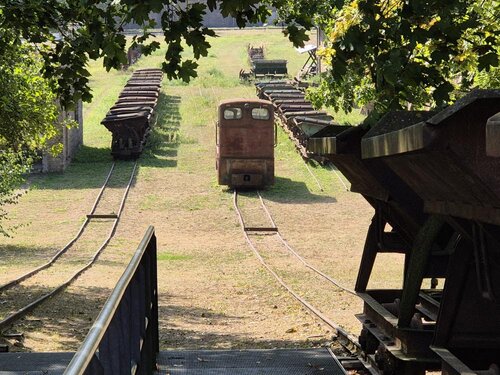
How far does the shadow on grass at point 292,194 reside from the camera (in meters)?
33.7

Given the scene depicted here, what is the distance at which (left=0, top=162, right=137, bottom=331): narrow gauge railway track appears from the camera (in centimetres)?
1598

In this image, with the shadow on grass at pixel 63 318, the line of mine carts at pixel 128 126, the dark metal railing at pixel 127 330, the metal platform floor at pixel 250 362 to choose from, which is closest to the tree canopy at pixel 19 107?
the shadow on grass at pixel 63 318

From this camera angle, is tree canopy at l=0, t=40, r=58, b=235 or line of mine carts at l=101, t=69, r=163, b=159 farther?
line of mine carts at l=101, t=69, r=163, b=159

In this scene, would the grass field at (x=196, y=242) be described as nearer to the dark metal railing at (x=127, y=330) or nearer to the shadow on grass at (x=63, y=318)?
the shadow on grass at (x=63, y=318)

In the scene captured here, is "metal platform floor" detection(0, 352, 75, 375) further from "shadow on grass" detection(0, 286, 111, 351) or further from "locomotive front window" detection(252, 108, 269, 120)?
"locomotive front window" detection(252, 108, 269, 120)

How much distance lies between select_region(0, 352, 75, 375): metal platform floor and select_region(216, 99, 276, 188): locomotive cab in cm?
2462

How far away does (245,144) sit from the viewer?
34.5m

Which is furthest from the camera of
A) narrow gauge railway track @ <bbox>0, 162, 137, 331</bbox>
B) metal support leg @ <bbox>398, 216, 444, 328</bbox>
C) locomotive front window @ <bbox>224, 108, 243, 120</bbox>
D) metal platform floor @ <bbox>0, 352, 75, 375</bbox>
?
locomotive front window @ <bbox>224, 108, 243, 120</bbox>

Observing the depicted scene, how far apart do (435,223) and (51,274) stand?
1443cm

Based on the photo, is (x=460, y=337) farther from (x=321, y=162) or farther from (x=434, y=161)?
(x=321, y=162)

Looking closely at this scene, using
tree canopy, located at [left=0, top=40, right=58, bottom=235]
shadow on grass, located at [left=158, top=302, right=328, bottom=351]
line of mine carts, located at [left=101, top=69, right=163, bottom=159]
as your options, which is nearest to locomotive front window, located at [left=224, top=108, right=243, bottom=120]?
line of mine carts, located at [left=101, top=69, right=163, bottom=159]

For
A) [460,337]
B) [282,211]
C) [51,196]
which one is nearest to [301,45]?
[460,337]

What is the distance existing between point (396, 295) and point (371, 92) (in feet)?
31.1

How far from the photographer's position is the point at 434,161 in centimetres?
A: 545
